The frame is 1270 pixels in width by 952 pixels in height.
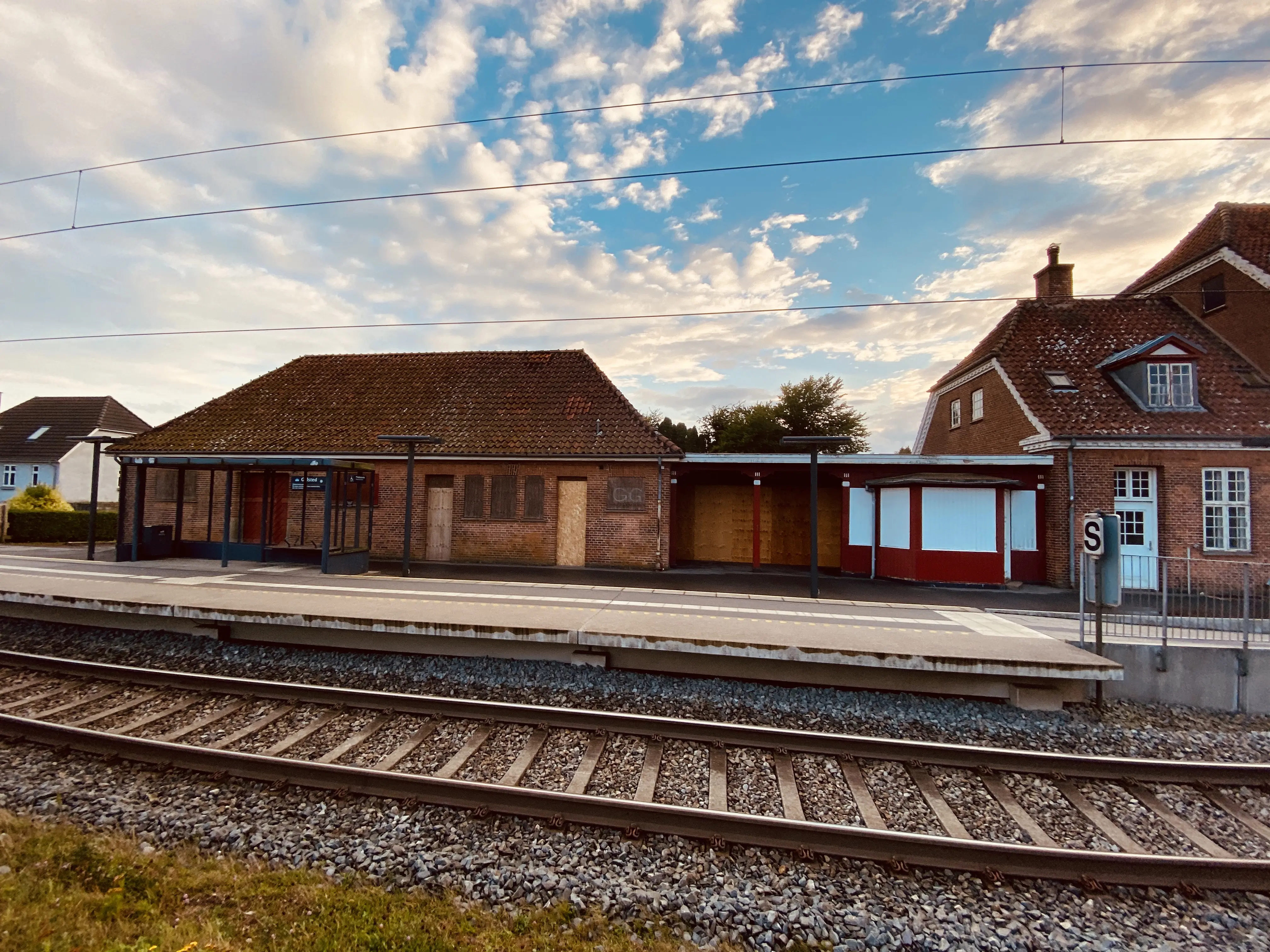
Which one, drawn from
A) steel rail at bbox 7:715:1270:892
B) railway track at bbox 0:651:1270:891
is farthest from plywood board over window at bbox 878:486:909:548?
steel rail at bbox 7:715:1270:892

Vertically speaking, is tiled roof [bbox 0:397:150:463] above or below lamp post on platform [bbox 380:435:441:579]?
above

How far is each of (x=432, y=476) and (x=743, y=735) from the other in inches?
515

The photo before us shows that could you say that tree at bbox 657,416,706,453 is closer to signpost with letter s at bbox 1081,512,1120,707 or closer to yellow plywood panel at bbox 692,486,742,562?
yellow plywood panel at bbox 692,486,742,562

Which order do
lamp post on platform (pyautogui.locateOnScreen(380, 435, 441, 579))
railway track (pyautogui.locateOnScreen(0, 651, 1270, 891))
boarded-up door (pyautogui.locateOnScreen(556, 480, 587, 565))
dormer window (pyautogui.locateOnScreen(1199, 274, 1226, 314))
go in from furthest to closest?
dormer window (pyautogui.locateOnScreen(1199, 274, 1226, 314)), boarded-up door (pyautogui.locateOnScreen(556, 480, 587, 565)), lamp post on platform (pyautogui.locateOnScreen(380, 435, 441, 579)), railway track (pyautogui.locateOnScreen(0, 651, 1270, 891))

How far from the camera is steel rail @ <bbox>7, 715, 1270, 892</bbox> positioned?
394 cm

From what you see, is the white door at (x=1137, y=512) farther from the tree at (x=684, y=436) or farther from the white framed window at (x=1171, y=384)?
the tree at (x=684, y=436)

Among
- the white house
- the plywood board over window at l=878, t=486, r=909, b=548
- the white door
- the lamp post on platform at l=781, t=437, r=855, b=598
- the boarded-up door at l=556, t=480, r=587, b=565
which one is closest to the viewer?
the lamp post on platform at l=781, t=437, r=855, b=598

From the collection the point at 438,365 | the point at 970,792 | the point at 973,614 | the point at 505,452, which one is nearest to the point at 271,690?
the point at 970,792

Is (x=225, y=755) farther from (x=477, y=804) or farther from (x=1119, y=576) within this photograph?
(x=1119, y=576)

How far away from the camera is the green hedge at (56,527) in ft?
64.6

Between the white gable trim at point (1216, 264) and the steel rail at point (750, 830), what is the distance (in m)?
19.1

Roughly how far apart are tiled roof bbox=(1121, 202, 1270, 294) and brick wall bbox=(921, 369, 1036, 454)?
6.90 metres

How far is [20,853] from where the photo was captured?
12.6 feet

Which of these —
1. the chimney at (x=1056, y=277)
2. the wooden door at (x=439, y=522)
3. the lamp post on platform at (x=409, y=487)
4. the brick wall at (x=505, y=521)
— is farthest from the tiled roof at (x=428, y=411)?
the chimney at (x=1056, y=277)
